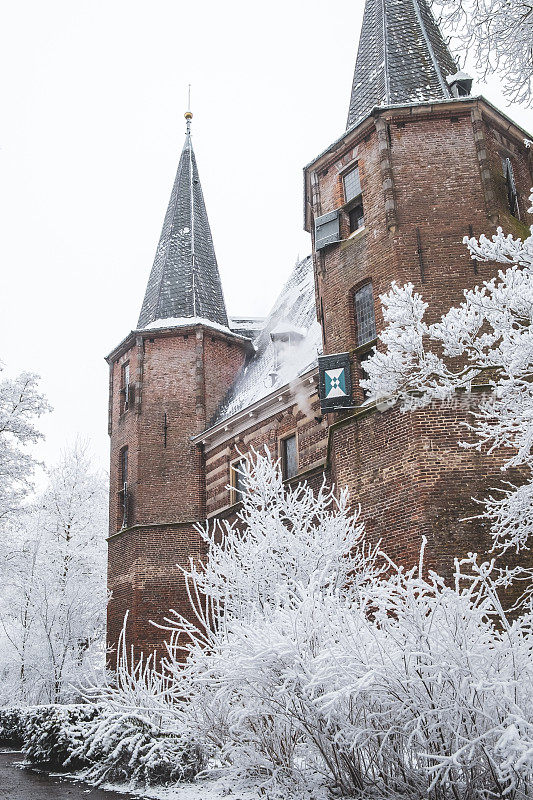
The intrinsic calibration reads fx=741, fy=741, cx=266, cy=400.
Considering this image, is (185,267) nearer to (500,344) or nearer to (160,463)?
(160,463)

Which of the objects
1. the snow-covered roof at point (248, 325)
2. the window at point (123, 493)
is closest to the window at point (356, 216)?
the snow-covered roof at point (248, 325)

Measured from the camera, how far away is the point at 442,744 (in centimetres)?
603

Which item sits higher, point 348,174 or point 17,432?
point 348,174

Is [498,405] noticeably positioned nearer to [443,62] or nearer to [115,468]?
[443,62]

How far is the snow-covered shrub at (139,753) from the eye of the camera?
9.43 metres

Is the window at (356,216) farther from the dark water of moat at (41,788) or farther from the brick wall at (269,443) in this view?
the dark water of moat at (41,788)

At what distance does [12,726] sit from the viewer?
1542 cm

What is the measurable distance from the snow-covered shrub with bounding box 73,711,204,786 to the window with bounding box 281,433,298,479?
935cm

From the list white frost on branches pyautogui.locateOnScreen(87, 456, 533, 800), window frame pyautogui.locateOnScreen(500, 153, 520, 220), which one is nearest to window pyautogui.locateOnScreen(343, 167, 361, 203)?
window frame pyautogui.locateOnScreen(500, 153, 520, 220)

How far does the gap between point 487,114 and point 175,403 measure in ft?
41.0

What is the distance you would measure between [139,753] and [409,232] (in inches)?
405

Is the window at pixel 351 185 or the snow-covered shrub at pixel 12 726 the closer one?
the snow-covered shrub at pixel 12 726

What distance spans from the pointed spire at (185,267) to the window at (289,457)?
291 inches

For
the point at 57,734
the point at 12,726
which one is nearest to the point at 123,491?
the point at 12,726
